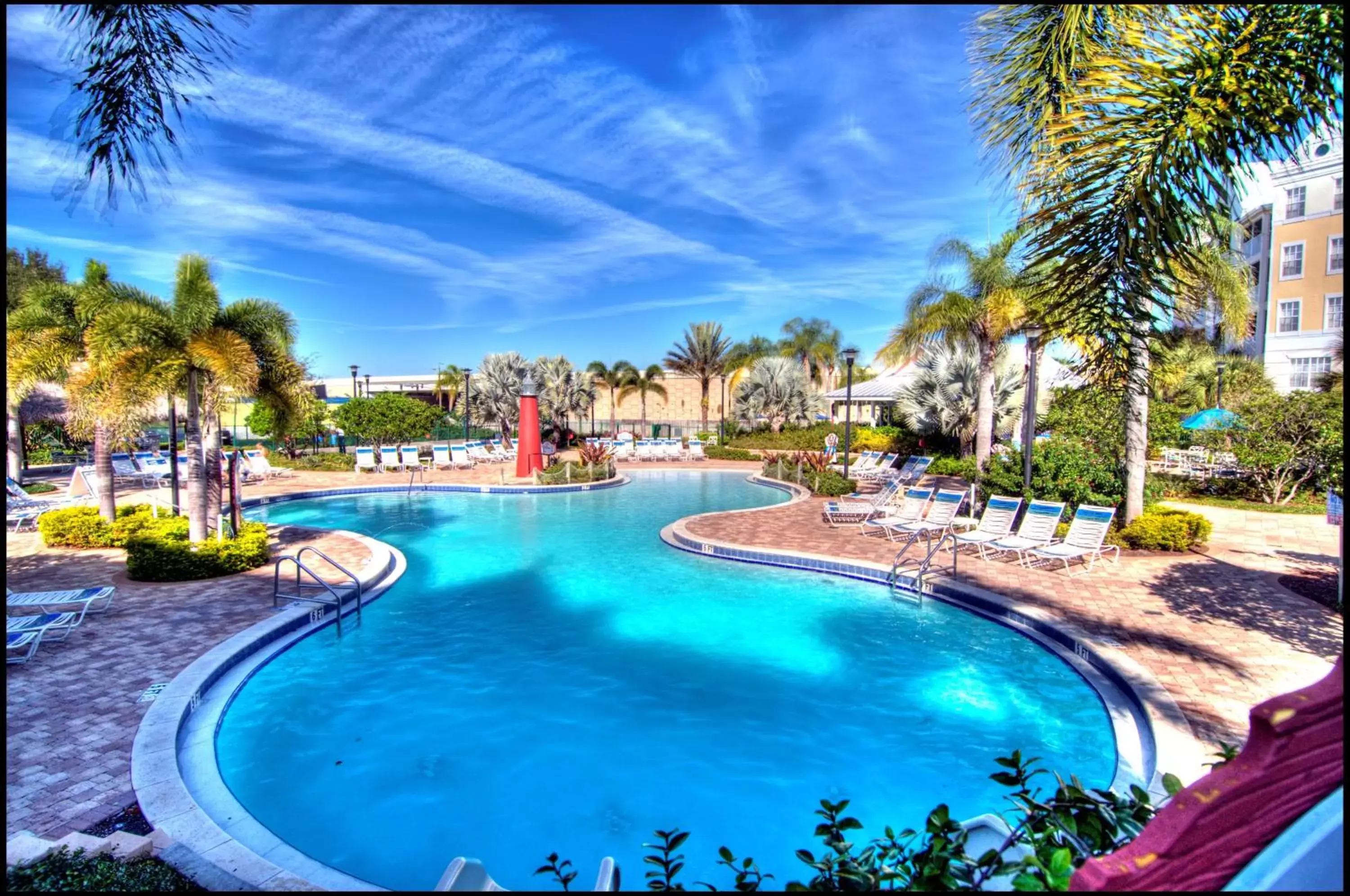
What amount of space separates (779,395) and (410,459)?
16.7m

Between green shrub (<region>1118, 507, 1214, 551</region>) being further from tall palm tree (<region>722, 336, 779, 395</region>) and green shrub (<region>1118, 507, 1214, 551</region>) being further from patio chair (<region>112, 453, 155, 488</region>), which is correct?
tall palm tree (<region>722, 336, 779, 395</region>)

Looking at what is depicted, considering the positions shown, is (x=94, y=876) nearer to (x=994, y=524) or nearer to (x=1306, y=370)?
(x=994, y=524)

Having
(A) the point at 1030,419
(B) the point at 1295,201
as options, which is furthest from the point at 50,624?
(B) the point at 1295,201

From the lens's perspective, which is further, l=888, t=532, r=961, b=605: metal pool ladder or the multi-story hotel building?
the multi-story hotel building

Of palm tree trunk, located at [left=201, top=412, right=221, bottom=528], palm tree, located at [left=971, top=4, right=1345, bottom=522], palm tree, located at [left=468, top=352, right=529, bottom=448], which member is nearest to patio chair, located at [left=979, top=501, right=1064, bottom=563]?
palm tree, located at [left=971, top=4, right=1345, bottom=522]

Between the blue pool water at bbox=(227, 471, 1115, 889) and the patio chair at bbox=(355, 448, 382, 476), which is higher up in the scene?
the patio chair at bbox=(355, 448, 382, 476)

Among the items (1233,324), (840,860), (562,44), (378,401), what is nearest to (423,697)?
(840,860)

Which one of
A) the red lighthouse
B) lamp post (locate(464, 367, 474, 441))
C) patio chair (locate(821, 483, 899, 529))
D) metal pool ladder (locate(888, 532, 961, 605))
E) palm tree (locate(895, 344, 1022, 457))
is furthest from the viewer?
lamp post (locate(464, 367, 474, 441))

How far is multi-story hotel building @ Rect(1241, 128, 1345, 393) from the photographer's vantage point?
29.0 m

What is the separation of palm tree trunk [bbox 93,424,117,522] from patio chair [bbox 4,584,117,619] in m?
3.95

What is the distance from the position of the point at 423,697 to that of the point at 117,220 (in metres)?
4.70

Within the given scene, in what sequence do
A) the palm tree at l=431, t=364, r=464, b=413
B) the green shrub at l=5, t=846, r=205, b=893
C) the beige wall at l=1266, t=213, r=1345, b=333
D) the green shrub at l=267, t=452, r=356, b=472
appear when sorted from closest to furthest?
the green shrub at l=5, t=846, r=205, b=893 < the green shrub at l=267, t=452, r=356, b=472 < the beige wall at l=1266, t=213, r=1345, b=333 < the palm tree at l=431, t=364, r=464, b=413

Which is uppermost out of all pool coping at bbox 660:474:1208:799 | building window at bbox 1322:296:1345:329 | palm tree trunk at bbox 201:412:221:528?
building window at bbox 1322:296:1345:329

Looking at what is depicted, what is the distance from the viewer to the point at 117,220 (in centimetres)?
359
